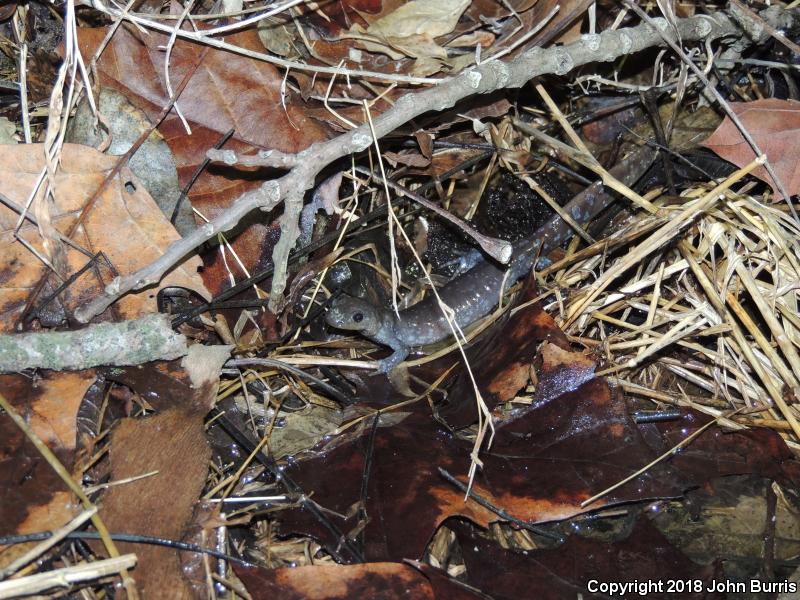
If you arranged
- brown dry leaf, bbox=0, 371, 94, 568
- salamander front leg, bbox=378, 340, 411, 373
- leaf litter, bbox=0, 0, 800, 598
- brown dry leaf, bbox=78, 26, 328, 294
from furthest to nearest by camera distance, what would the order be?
salamander front leg, bbox=378, 340, 411, 373, brown dry leaf, bbox=78, 26, 328, 294, leaf litter, bbox=0, 0, 800, 598, brown dry leaf, bbox=0, 371, 94, 568

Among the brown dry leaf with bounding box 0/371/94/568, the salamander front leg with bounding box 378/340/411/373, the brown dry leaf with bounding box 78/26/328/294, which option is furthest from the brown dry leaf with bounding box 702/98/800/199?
the brown dry leaf with bounding box 0/371/94/568

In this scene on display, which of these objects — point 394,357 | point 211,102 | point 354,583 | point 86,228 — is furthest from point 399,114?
point 354,583

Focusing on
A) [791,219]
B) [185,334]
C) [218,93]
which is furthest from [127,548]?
[791,219]

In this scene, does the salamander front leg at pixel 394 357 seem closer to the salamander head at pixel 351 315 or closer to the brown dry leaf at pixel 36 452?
the salamander head at pixel 351 315

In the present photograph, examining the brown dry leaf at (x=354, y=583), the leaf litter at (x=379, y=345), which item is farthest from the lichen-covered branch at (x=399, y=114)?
the brown dry leaf at (x=354, y=583)

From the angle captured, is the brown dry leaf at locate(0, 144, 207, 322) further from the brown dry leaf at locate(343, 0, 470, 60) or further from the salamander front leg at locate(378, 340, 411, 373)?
the brown dry leaf at locate(343, 0, 470, 60)

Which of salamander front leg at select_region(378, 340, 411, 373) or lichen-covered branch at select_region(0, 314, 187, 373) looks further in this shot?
salamander front leg at select_region(378, 340, 411, 373)

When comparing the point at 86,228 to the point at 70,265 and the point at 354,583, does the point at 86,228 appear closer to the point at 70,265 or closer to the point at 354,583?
the point at 70,265
